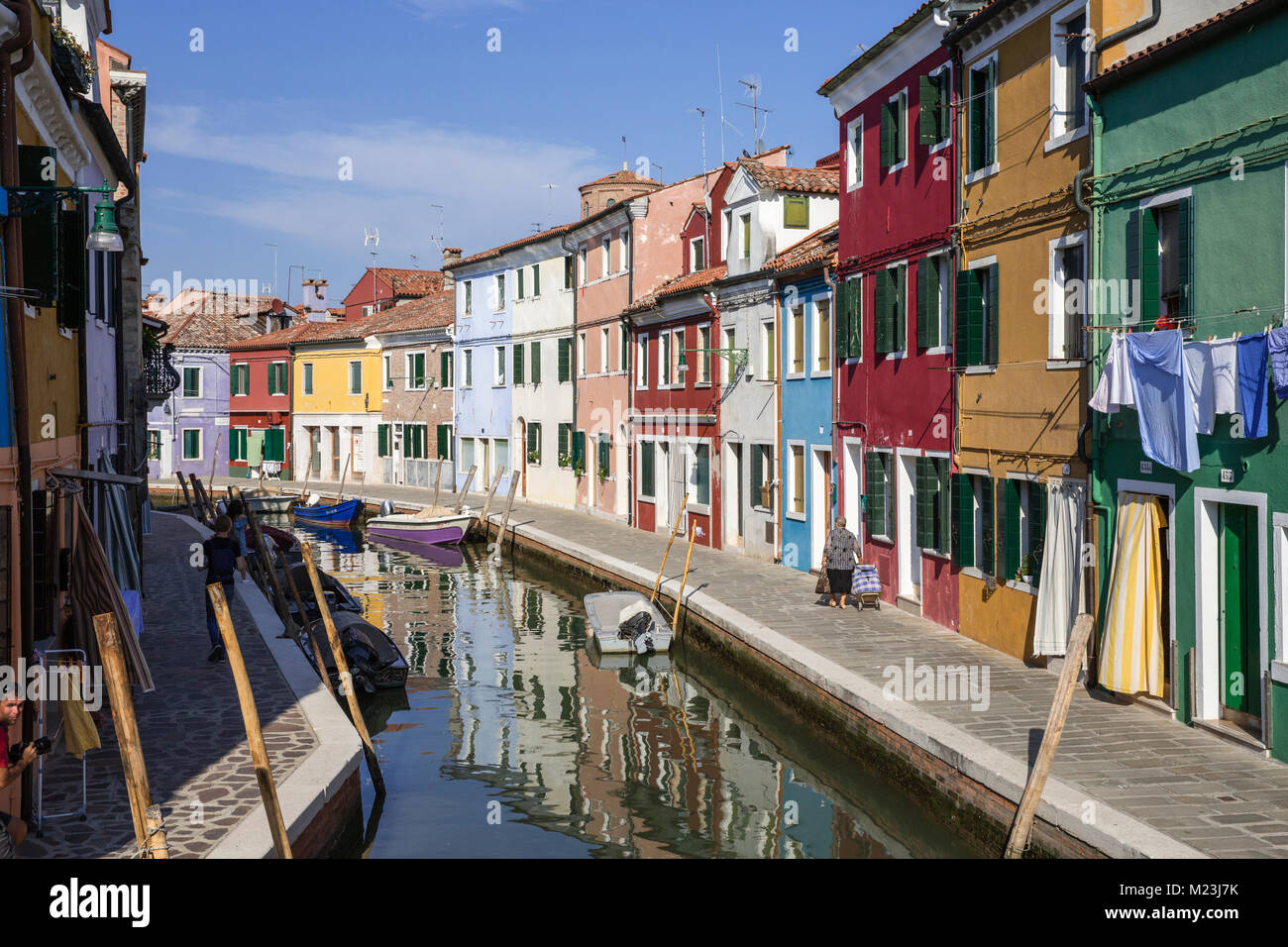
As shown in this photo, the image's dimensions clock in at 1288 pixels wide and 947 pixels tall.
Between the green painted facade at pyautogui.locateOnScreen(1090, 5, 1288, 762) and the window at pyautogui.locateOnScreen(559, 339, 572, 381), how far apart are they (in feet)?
90.5

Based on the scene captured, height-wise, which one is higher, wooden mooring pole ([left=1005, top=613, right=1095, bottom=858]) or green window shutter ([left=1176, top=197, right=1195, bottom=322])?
green window shutter ([left=1176, top=197, right=1195, bottom=322])

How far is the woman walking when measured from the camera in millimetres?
18781

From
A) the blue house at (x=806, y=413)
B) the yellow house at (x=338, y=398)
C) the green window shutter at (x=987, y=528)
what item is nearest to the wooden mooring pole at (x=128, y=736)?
the green window shutter at (x=987, y=528)

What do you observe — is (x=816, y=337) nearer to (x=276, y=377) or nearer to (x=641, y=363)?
(x=641, y=363)

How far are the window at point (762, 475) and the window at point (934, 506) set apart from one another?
7440mm

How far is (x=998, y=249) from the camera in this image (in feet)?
51.6

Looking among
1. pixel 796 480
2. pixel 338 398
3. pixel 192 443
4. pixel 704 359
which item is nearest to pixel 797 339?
pixel 796 480

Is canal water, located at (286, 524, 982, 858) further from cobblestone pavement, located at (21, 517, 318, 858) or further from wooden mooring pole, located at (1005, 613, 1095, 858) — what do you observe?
cobblestone pavement, located at (21, 517, 318, 858)

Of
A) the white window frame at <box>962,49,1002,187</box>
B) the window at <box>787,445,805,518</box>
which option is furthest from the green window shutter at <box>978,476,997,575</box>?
the window at <box>787,445,805,518</box>

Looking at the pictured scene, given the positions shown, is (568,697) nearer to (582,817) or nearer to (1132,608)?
(582,817)

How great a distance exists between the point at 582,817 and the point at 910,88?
12128 millimetres

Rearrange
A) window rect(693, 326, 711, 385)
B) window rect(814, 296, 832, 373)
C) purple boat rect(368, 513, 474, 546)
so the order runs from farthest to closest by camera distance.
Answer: purple boat rect(368, 513, 474, 546) → window rect(693, 326, 711, 385) → window rect(814, 296, 832, 373)

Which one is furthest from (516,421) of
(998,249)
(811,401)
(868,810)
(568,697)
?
(868,810)

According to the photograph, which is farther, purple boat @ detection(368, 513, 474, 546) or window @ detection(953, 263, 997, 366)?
purple boat @ detection(368, 513, 474, 546)
